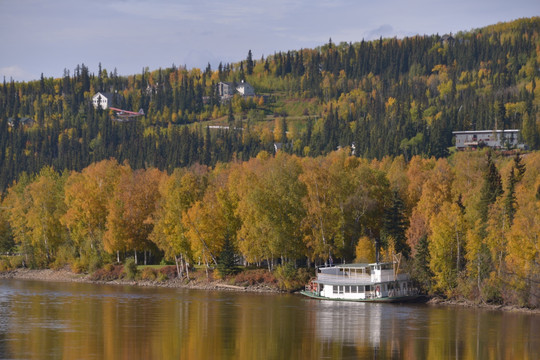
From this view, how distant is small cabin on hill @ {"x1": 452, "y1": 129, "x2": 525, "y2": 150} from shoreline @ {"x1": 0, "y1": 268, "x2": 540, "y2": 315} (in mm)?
93541

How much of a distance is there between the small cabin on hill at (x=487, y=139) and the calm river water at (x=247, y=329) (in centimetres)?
10123

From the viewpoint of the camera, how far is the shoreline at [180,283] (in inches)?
3078

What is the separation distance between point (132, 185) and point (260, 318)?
48687 mm

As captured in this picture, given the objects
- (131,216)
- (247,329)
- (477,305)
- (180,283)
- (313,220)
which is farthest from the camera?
(131,216)

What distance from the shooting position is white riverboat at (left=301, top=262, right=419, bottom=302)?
84438 millimetres

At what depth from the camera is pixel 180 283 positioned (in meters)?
99.9

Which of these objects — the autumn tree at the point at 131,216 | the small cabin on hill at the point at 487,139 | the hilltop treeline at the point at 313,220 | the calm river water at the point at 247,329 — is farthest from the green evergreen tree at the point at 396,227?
the small cabin on hill at the point at 487,139

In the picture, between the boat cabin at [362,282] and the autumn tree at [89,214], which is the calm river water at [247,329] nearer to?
the boat cabin at [362,282]

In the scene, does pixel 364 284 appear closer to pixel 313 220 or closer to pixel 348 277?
pixel 348 277

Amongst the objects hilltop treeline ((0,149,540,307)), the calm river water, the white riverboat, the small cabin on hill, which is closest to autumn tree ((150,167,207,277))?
hilltop treeline ((0,149,540,307))

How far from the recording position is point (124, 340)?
5862 centimetres

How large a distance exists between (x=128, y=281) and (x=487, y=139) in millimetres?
104615

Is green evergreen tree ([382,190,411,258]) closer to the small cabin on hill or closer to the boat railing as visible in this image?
the boat railing

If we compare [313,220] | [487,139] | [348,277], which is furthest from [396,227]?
[487,139]
